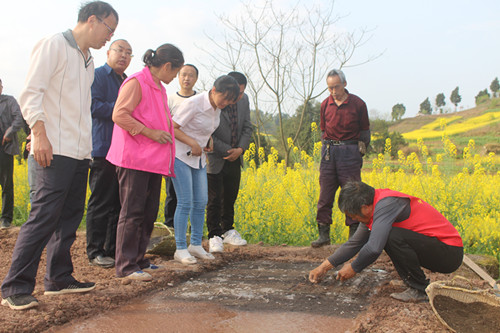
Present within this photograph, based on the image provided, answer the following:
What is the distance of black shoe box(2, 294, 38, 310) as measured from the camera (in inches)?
94.6

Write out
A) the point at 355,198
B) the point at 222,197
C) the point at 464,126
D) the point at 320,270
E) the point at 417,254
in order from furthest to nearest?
the point at 464,126, the point at 222,197, the point at 320,270, the point at 417,254, the point at 355,198

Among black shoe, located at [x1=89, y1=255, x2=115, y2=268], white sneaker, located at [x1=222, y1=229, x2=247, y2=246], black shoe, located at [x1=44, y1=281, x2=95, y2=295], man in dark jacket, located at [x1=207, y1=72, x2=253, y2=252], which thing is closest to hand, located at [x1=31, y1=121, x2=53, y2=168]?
black shoe, located at [x1=44, y1=281, x2=95, y2=295]

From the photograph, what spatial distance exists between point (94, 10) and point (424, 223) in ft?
8.07

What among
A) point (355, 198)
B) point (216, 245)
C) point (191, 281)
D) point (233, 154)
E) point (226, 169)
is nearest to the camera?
point (355, 198)

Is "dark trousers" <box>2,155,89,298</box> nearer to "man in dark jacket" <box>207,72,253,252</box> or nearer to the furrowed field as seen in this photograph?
"man in dark jacket" <box>207,72,253,252</box>

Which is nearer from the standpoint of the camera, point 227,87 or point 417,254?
point 417,254

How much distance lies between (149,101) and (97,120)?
2.29ft

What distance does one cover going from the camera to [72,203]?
2.72m

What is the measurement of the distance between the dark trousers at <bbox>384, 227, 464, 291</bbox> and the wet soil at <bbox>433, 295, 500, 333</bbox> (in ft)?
0.54

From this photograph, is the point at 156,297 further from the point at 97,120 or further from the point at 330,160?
the point at 330,160

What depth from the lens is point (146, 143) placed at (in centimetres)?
315

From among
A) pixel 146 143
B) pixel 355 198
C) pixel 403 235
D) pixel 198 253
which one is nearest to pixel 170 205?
pixel 198 253

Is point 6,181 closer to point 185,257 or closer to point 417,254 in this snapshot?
point 185,257

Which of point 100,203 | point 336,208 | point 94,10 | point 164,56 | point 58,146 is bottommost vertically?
point 336,208
